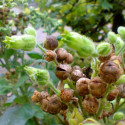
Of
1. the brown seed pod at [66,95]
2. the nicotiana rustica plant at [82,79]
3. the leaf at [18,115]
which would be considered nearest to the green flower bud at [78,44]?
the nicotiana rustica plant at [82,79]

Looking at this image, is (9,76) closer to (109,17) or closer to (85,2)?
(85,2)

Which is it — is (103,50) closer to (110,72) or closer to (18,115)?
(110,72)

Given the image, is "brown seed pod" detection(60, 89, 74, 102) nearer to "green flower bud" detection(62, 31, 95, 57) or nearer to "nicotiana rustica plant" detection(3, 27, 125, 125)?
"nicotiana rustica plant" detection(3, 27, 125, 125)

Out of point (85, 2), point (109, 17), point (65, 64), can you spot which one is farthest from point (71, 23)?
point (65, 64)

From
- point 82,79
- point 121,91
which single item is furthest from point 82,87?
point 121,91

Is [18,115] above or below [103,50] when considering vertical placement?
below

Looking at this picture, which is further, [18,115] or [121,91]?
[18,115]
